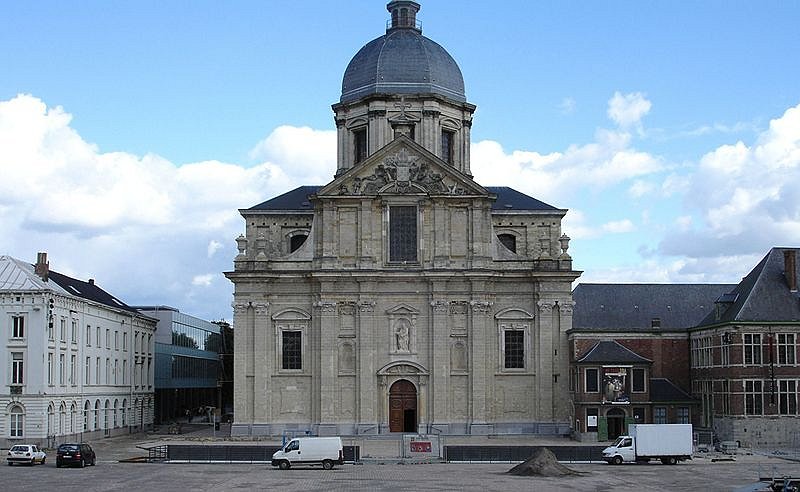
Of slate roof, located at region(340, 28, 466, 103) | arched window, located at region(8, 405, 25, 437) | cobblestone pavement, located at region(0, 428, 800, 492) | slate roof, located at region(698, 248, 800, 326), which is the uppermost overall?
slate roof, located at region(340, 28, 466, 103)

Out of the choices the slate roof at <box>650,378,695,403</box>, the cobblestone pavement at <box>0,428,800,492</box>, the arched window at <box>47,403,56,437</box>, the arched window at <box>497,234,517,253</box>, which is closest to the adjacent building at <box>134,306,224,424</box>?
the arched window at <box>47,403,56,437</box>

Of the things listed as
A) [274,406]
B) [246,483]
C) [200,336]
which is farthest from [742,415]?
[200,336]

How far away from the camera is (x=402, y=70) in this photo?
269 ft

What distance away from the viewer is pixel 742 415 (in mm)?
66812

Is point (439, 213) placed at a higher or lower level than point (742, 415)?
higher

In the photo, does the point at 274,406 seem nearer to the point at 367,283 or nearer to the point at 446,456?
the point at 367,283

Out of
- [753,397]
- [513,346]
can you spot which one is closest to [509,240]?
[513,346]

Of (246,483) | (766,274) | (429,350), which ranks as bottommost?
(246,483)

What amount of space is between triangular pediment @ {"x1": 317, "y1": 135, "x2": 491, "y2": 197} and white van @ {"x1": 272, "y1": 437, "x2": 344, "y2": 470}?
76.4ft

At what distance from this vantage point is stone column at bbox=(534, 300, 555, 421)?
73.3 m

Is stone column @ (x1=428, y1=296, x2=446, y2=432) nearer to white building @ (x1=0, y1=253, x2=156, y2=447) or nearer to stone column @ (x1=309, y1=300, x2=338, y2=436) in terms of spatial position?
stone column @ (x1=309, y1=300, x2=338, y2=436)

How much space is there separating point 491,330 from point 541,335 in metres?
3.23

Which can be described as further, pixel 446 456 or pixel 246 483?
pixel 446 456

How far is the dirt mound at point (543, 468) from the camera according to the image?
4928 cm
